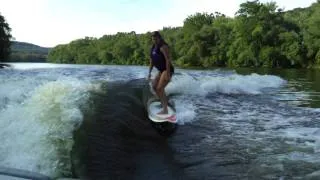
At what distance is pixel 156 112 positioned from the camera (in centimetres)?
1224

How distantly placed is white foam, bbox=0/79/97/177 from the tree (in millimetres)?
75378

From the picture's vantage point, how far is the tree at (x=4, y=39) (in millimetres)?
82875

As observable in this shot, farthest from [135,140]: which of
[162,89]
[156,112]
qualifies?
[162,89]

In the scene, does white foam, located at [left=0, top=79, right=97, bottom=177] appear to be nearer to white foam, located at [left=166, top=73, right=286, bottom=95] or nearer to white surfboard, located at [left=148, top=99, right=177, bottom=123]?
white surfboard, located at [left=148, top=99, right=177, bottom=123]

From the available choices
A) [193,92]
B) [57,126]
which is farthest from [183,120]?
[193,92]

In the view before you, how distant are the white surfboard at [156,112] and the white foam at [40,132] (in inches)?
73.8

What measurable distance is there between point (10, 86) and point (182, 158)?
18.8ft

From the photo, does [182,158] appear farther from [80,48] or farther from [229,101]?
[80,48]

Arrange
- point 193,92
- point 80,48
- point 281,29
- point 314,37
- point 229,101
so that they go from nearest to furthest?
point 229,101 < point 193,92 < point 314,37 < point 281,29 < point 80,48

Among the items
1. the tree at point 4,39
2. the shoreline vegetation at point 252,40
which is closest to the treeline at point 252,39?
the shoreline vegetation at point 252,40

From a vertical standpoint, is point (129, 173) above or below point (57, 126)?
below

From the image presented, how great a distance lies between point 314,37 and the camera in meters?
89.0

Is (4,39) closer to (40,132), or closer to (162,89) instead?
(162,89)

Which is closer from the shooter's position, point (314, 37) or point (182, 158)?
point (182, 158)
